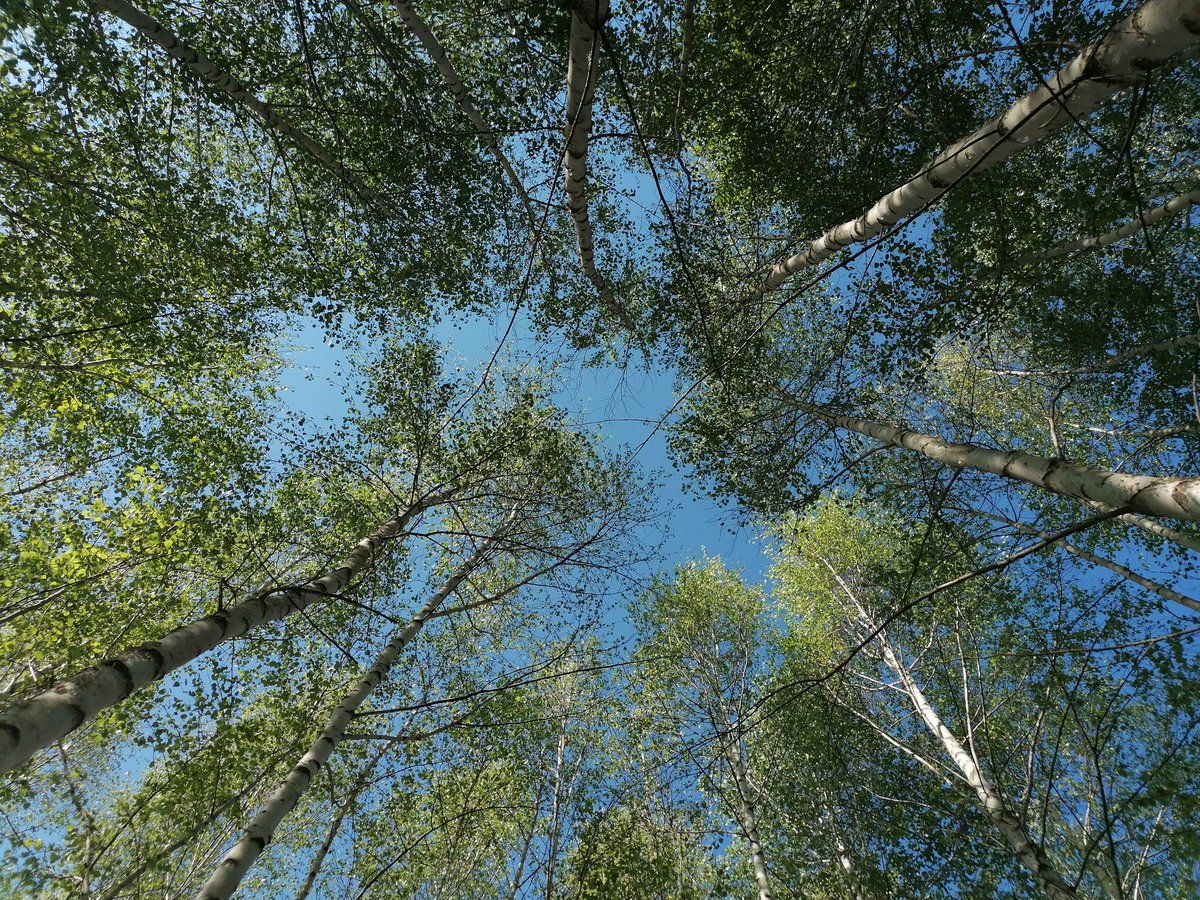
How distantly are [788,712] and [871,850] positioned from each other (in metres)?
1.99

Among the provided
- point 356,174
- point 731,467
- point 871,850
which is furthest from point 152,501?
point 871,850

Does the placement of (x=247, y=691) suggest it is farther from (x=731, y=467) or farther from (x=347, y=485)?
(x=731, y=467)

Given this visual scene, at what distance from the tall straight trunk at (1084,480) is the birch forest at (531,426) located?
7 cm

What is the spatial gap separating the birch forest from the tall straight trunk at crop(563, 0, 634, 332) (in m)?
0.15

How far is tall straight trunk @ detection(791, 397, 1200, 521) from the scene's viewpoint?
82.3 inches

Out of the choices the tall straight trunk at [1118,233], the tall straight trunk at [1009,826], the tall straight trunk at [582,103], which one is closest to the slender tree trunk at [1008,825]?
the tall straight trunk at [1009,826]

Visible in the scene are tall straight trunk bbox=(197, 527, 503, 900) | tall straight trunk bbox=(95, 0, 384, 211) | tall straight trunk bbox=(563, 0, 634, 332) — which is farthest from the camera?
tall straight trunk bbox=(95, 0, 384, 211)

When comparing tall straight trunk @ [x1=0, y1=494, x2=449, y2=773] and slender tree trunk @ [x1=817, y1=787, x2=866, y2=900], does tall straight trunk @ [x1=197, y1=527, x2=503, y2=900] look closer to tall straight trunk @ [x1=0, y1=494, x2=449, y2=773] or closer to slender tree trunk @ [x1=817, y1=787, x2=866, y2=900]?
tall straight trunk @ [x1=0, y1=494, x2=449, y2=773]

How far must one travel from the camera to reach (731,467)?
24.4ft

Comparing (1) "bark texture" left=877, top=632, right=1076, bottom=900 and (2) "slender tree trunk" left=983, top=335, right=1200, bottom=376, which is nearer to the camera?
(1) "bark texture" left=877, top=632, right=1076, bottom=900

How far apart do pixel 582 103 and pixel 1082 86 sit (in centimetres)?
255

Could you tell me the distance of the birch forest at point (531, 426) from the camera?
4652 millimetres

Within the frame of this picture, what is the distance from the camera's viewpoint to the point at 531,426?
668 centimetres

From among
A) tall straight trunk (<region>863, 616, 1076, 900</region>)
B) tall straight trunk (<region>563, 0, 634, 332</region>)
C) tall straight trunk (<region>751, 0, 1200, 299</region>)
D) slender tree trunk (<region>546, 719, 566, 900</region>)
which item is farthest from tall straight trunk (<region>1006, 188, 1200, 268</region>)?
slender tree trunk (<region>546, 719, 566, 900</region>)
